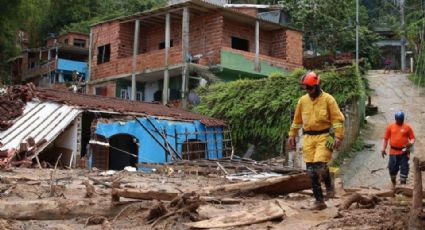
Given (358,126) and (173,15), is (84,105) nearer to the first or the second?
(358,126)

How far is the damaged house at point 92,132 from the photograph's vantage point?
1471cm

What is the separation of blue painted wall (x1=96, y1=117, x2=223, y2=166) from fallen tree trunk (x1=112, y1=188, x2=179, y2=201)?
10845mm

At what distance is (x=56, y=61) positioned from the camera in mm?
39938

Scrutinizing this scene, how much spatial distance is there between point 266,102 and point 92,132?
7068mm

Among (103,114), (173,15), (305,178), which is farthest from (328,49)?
(305,178)

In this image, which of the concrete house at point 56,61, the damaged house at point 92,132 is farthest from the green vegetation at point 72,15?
the damaged house at point 92,132

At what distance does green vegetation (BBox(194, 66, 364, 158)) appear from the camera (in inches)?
746

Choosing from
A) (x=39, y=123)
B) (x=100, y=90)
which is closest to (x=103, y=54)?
(x=100, y=90)

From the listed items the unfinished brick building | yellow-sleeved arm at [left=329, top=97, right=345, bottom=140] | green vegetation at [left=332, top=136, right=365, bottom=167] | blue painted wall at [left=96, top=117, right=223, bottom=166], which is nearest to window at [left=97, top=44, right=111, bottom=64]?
the unfinished brick building

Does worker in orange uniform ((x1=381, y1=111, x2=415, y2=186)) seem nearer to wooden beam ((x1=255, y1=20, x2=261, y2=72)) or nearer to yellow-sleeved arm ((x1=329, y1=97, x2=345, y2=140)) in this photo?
yellow-sleeved arm ((x1=329, y1=97, x2=345, y2=140))

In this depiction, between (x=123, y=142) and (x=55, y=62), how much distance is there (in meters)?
21.3

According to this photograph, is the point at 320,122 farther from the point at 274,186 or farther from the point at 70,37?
the point at 70,37

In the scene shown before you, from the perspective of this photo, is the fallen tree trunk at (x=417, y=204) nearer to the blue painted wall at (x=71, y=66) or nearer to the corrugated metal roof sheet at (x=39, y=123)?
the corrugated metal roof sheet at (x=39, y=123)

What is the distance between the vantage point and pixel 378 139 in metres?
19.9
